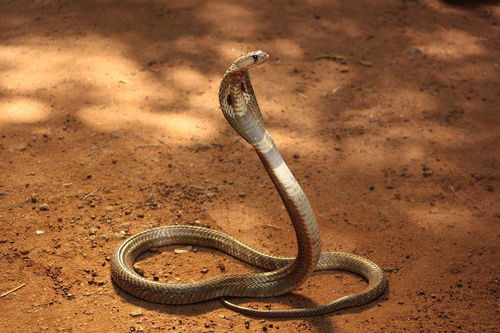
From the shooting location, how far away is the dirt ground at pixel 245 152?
504cm

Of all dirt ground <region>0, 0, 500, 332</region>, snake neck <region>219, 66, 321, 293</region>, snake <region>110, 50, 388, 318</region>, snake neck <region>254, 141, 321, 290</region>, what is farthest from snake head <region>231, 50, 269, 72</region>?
dirt ground <region>0, 0, 500, 332</region>

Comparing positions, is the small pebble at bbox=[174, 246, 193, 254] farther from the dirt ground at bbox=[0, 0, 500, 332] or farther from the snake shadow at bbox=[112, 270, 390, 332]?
the snake shadow at bbox=[112, 270, 390, 332]

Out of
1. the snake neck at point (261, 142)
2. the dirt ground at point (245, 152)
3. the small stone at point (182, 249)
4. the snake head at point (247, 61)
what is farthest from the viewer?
the small stone at point (182, 249)

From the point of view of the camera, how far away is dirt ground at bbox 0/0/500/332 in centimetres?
504

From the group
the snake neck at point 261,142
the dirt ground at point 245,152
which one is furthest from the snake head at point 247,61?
the dirt ground at point 245,152

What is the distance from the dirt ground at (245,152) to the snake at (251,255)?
0.09m

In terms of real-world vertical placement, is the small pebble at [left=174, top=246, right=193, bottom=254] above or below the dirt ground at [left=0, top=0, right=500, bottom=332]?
below

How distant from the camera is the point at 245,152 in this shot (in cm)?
704

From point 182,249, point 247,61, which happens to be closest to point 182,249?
point 182,249

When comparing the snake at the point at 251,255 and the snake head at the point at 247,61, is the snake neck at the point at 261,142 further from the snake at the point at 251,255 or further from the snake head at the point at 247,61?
the snake head at the point at 247,61

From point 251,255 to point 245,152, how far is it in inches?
68.1

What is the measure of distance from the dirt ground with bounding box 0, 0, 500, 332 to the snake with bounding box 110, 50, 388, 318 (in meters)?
0.09

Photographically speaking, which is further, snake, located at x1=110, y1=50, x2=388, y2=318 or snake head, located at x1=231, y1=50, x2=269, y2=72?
snake, located at x1=110, y1=50, x2=388, y2=318

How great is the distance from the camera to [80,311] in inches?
189
